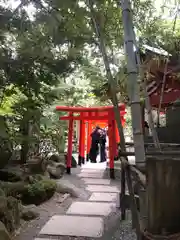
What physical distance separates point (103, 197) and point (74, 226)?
1955 millimetres

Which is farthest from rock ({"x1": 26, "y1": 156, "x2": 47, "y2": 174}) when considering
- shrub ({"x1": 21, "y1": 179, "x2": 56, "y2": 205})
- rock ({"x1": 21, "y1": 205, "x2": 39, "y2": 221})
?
rock ({"x1": 21, "y1": 205, "x2": 39, "y2": 221})

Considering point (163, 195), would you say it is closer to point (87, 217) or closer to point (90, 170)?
point (87, 217)

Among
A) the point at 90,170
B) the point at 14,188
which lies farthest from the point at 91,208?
the point at 90,170

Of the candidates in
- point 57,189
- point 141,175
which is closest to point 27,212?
point 57,189

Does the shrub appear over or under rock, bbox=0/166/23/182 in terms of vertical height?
under

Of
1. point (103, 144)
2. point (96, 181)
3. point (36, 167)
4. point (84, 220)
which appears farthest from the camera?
point (103, 144)

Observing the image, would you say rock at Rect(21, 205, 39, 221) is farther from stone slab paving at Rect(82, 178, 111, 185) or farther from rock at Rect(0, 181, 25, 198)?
stone slab paving at Rect(82, 178, 111, 185)

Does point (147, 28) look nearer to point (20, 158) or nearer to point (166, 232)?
point (166, 232)

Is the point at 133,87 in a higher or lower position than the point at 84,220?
higher

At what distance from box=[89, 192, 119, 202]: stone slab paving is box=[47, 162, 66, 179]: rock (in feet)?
5.37

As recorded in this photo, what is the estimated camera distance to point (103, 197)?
6238 millimetres

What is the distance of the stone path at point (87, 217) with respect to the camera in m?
4.07

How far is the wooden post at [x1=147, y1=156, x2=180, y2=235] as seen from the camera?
1.83 metres

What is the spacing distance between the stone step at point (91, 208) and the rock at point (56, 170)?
7.26 feet
